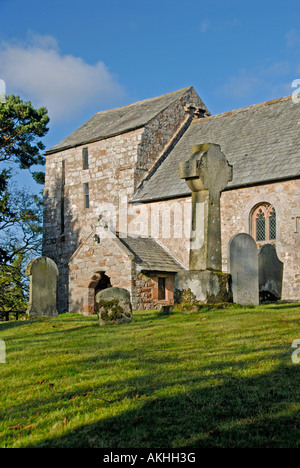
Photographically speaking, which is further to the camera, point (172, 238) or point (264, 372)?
point (172, 238)

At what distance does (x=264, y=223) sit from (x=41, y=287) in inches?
353

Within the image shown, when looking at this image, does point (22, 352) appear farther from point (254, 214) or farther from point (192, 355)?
point (254, 214)

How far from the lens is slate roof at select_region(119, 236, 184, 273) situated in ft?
65.0

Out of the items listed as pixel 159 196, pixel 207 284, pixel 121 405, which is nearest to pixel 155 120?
pixel 159 196

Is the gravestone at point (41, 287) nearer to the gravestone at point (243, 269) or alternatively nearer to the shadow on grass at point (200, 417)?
the gravestone at point (243, 269)

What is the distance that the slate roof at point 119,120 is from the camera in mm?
26266

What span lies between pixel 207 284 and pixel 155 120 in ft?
51.9

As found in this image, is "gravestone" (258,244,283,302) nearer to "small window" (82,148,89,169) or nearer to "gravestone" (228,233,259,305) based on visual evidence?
"gravestone" (228,233,259,305)

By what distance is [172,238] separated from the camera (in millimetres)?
22516

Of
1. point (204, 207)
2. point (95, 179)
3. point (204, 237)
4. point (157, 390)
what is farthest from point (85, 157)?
point (157, 390)

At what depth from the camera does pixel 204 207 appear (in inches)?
469

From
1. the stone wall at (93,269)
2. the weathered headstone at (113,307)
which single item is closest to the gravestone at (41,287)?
the weathered headstone at (113,307)

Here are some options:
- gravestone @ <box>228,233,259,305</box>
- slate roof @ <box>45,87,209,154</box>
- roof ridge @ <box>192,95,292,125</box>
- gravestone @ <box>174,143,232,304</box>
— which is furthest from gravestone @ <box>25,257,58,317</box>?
roof ridge @ <box>192,95,292,125</box>
